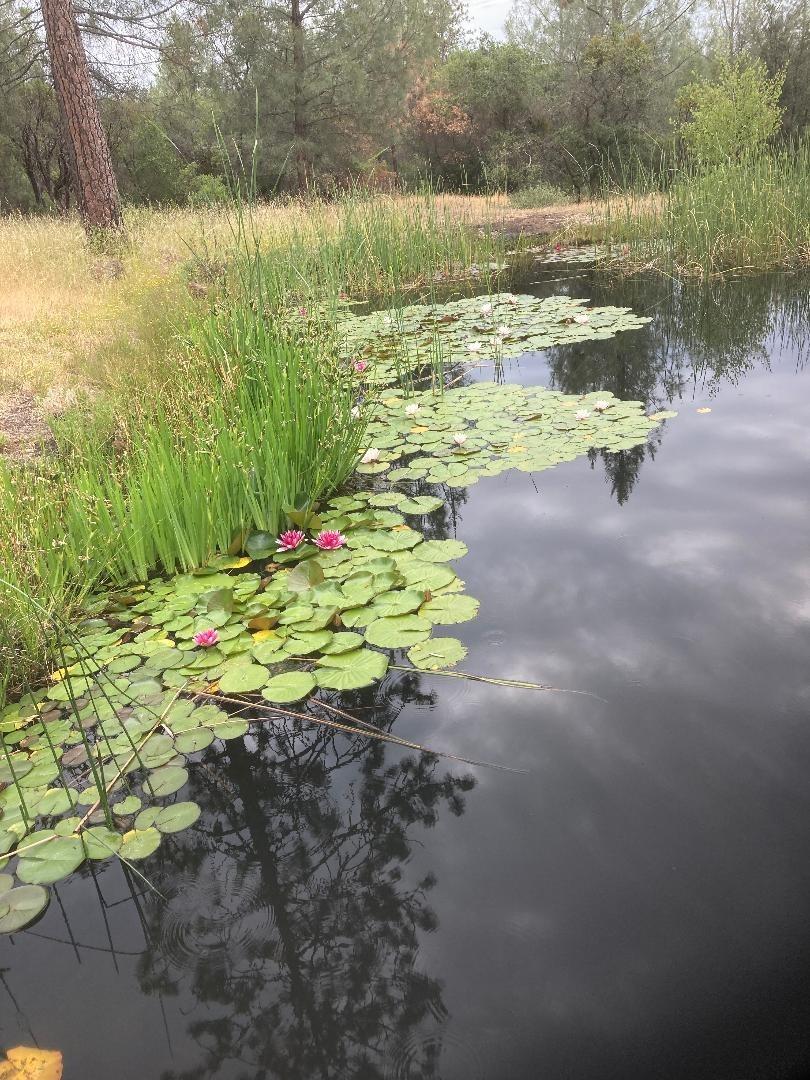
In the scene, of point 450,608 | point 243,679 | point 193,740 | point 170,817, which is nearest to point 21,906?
point 170,817

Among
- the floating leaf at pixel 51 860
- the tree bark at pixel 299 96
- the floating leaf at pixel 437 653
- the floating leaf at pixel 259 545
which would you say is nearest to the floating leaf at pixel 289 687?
the floating leaf at pixel 437 653

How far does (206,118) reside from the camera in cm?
1308

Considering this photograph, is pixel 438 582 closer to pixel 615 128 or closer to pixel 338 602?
pixel 338 602

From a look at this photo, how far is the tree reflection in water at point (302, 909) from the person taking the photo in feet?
3.47

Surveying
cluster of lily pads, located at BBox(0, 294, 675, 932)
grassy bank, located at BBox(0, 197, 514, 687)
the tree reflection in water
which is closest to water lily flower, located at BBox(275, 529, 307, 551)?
cluster of lily pads, located at BBox(0, 294, 675, 932)

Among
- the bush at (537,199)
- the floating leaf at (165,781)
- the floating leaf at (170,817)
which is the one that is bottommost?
the floating leaf at (170,817)

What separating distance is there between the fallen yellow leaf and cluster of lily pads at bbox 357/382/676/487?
2160 millimetres

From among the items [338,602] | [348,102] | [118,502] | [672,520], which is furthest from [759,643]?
[348,102]

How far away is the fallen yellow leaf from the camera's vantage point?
1.04m

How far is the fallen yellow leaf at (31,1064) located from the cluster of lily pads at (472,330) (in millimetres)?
3225

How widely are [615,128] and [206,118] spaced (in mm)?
7342

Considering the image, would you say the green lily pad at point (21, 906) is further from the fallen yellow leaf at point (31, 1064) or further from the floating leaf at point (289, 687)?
the floating leaf at point (289, 687)

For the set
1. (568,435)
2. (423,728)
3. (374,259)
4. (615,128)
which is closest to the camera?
(423,728)

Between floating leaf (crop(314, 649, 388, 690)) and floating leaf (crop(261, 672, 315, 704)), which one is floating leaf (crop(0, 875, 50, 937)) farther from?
floating leaf (crop(314, 649, 388, 690))
